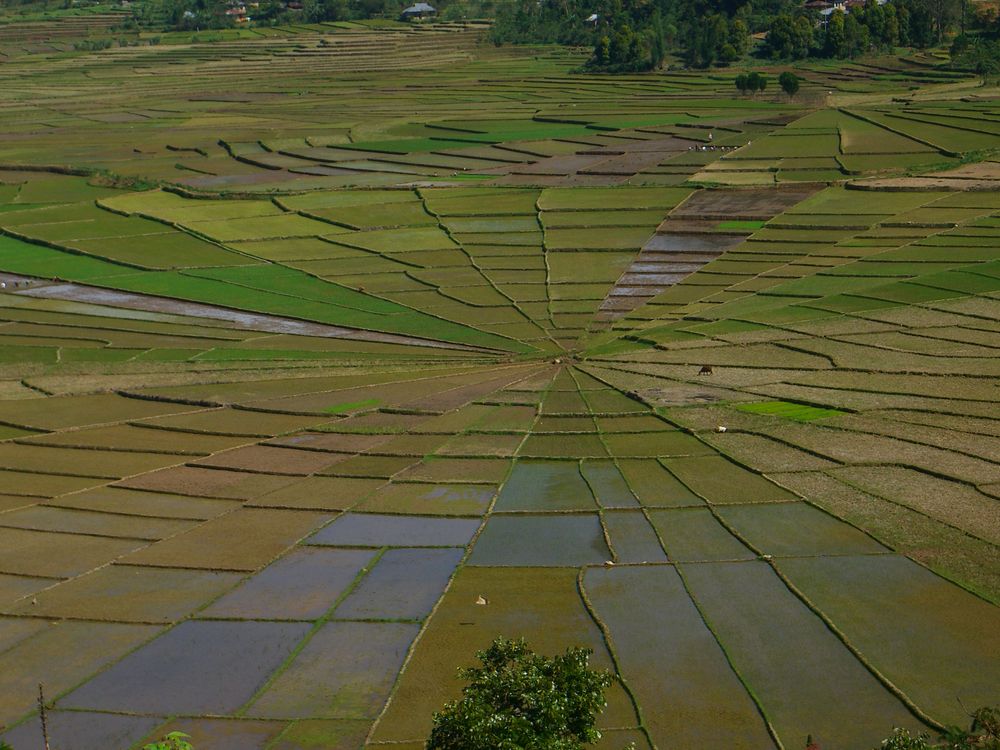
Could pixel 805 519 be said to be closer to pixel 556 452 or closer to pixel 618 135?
pixel 556 452

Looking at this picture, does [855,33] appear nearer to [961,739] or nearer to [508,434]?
[508,434]

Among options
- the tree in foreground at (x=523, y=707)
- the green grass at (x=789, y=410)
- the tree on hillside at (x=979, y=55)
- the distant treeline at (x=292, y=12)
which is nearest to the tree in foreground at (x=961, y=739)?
the tree in foreground at (x=523, y=707)

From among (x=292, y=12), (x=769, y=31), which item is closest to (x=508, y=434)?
(x=769, y=31)

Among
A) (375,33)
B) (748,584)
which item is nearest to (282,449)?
(748,584)

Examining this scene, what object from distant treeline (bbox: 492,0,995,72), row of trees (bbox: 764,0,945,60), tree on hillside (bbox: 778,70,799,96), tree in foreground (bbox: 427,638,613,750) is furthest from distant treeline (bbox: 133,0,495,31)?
tree in foreground (bbox: 427,638,613,750)

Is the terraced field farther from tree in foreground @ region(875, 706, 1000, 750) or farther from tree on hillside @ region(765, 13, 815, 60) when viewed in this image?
tree on hillside @ region(765, 13, 815, 60)
